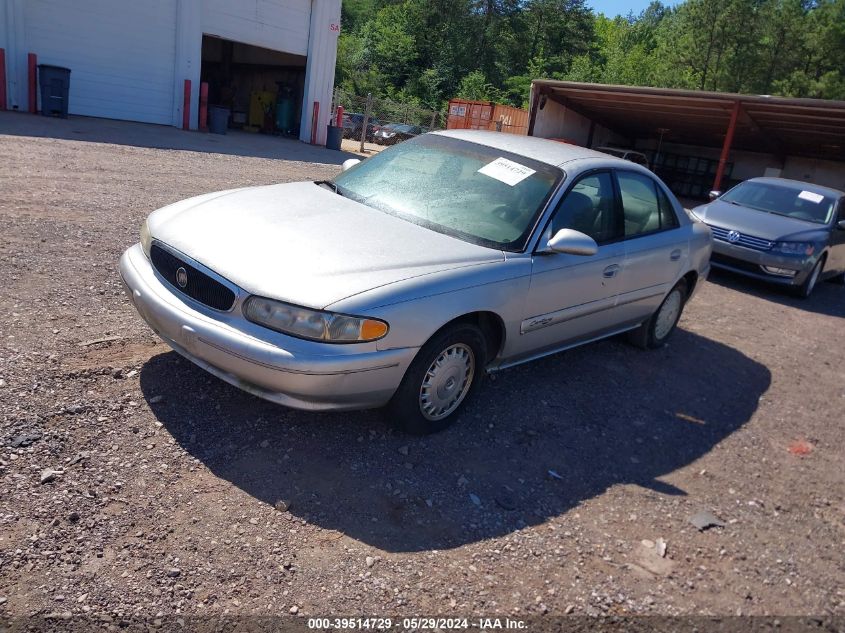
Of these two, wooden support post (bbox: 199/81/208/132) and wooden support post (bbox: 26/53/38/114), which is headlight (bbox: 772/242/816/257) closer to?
wooden support post (bbox: 199/81/208/132)

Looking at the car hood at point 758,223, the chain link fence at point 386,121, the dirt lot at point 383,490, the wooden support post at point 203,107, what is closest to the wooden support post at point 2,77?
the wooden support post at point 203,107

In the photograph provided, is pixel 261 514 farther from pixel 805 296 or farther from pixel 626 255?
pixel 805 296

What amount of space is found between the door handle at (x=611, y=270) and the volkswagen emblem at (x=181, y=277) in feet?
8.97

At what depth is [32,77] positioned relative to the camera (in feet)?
54.1

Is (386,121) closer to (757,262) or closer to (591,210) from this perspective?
(757,262)

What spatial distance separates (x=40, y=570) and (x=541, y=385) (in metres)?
3.33

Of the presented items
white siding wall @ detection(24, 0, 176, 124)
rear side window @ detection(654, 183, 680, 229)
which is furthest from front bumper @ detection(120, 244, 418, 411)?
white siding wall @ detection(24, 0, 176, 124)

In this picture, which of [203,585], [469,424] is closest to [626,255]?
[469,424]

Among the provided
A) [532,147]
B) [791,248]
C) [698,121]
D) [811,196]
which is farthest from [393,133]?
[532,147]

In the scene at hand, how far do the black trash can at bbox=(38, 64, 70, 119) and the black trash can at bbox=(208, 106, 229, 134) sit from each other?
4.04 meters

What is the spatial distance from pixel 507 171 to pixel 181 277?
2.19 metres

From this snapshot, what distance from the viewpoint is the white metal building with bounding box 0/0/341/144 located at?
653 inches

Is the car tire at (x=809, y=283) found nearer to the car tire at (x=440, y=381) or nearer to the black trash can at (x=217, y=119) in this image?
the car tire at (x=440, y=381)

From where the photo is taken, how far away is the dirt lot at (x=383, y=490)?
267 cm
